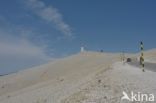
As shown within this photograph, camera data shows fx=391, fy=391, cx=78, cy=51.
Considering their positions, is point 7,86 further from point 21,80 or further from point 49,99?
point 49,99

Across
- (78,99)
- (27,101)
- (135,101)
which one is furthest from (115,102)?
(27,101)

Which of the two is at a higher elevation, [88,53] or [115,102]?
[88,53]

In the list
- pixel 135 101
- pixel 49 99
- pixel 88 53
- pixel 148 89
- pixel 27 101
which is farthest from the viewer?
pixel 88 53

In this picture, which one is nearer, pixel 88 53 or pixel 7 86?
pixel 7 86

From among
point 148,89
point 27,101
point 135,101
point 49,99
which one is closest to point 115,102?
point 135,101

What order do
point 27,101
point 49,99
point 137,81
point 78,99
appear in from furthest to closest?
point 27,101 < point 49,99 < point 137,81 < point 78,99

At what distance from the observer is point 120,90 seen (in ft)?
52.3

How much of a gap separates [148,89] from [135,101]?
2037 millimetres

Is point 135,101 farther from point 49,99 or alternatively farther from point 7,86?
point 7,86

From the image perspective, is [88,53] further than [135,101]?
Yes

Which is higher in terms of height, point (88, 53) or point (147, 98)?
point (88, 53)

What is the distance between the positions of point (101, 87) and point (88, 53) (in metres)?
53.3

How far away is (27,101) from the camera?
25578 millimetres

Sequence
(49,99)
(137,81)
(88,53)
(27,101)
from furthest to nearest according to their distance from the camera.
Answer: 1. (88,53)
2. (27,101)
3. (49,99)
4. (137,81)
